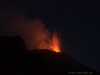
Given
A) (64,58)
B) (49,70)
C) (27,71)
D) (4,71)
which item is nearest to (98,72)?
(64,58)

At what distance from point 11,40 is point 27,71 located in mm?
18106

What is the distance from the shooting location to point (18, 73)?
80188 mm

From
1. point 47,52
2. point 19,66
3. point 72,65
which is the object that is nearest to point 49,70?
point 19,66

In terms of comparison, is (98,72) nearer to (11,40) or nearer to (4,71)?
(11,40)

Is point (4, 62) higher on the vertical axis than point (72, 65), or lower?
lower

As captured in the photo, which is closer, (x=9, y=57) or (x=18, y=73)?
(x=18, y=73)

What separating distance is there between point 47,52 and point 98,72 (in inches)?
1058

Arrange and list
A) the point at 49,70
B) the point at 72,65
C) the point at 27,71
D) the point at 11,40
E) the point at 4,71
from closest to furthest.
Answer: the point at 4,71, the point at 27,71, the point at 49,70, the point at 11,40, the point at 72,65

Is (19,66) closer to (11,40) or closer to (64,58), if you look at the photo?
(11,40)

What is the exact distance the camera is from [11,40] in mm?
100938

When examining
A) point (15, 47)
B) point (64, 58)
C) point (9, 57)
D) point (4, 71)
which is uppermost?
point (64, 58)

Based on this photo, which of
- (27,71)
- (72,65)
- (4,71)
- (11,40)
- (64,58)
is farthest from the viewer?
(64,58)

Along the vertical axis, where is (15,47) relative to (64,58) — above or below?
below

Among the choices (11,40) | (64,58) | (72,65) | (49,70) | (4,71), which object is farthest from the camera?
(64,58)
